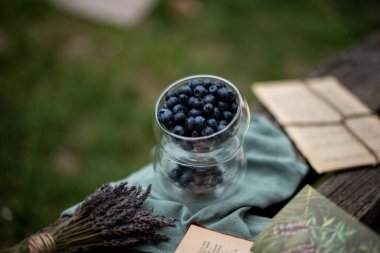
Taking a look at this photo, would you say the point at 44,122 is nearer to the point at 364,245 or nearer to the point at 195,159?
the point at 195,159

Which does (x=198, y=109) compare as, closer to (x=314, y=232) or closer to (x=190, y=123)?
(x=190, y=123)

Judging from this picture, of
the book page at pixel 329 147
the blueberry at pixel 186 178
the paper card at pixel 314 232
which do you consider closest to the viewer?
the paper card at pixel 314 232

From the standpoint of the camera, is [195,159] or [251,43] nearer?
[195,159]

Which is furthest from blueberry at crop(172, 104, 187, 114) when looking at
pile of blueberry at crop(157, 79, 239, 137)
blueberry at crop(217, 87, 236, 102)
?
blueberry at crop(217, 87, 236, 102)

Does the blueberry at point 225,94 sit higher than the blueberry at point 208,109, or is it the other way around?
the blueberry at point 225,94

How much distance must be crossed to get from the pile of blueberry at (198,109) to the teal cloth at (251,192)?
0.24 metres

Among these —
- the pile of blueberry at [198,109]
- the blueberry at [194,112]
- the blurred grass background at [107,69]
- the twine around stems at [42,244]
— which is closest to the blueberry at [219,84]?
the pile of blueberry at [198,109]

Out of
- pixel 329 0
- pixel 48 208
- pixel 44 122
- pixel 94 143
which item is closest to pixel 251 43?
pixel 329 0

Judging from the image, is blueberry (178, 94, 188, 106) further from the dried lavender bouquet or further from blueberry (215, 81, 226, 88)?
the dried lavender bouquet

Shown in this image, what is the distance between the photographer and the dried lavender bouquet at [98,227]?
0.97 metres

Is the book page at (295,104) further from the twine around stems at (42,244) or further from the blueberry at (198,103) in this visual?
the twine around stems at (42,244)

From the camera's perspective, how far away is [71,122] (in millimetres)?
2564

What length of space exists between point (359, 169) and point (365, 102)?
0.38 meters

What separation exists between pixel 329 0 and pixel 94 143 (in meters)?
2.34
